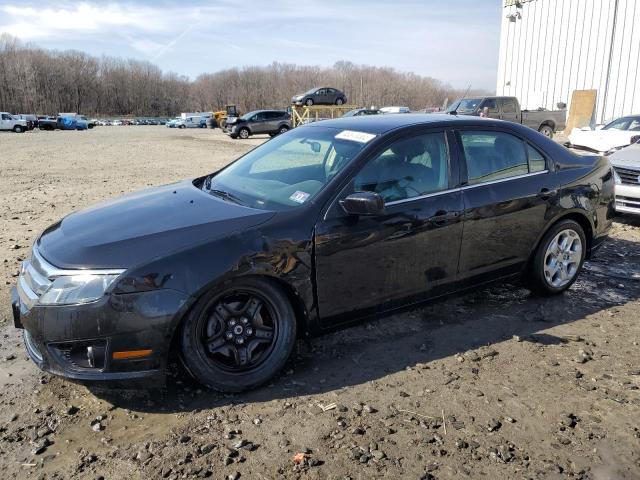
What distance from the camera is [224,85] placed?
455 feet

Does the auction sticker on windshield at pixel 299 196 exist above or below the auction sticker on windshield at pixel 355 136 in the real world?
below

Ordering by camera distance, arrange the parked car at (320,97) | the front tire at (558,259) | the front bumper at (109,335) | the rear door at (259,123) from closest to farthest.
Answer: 1. the front bumper at (109,335)
2. the front tire at (558,259)
3. the rear door at (259,123)
4. the parked car at (320,97)

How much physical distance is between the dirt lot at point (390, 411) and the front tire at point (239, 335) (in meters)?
0.15

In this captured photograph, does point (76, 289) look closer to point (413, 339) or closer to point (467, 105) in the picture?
point (413, 339)

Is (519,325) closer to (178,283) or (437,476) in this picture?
(437,476)

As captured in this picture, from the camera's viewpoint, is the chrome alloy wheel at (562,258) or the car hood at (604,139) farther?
the car hood at (604,139)

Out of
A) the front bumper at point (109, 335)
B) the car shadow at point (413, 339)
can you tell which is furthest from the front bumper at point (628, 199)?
the front bumper at point (109, 335)

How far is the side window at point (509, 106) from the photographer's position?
21361 mm

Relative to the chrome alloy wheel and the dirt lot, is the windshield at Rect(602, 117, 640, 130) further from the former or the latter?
the dirt lot

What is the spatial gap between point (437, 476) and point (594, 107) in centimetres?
2684

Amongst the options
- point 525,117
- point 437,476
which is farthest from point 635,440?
point 525,117

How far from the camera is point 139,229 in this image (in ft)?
10.4

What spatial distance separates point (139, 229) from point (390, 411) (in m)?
1.84

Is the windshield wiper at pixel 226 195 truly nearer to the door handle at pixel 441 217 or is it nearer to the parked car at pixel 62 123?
the door handle at pixel 441 217
